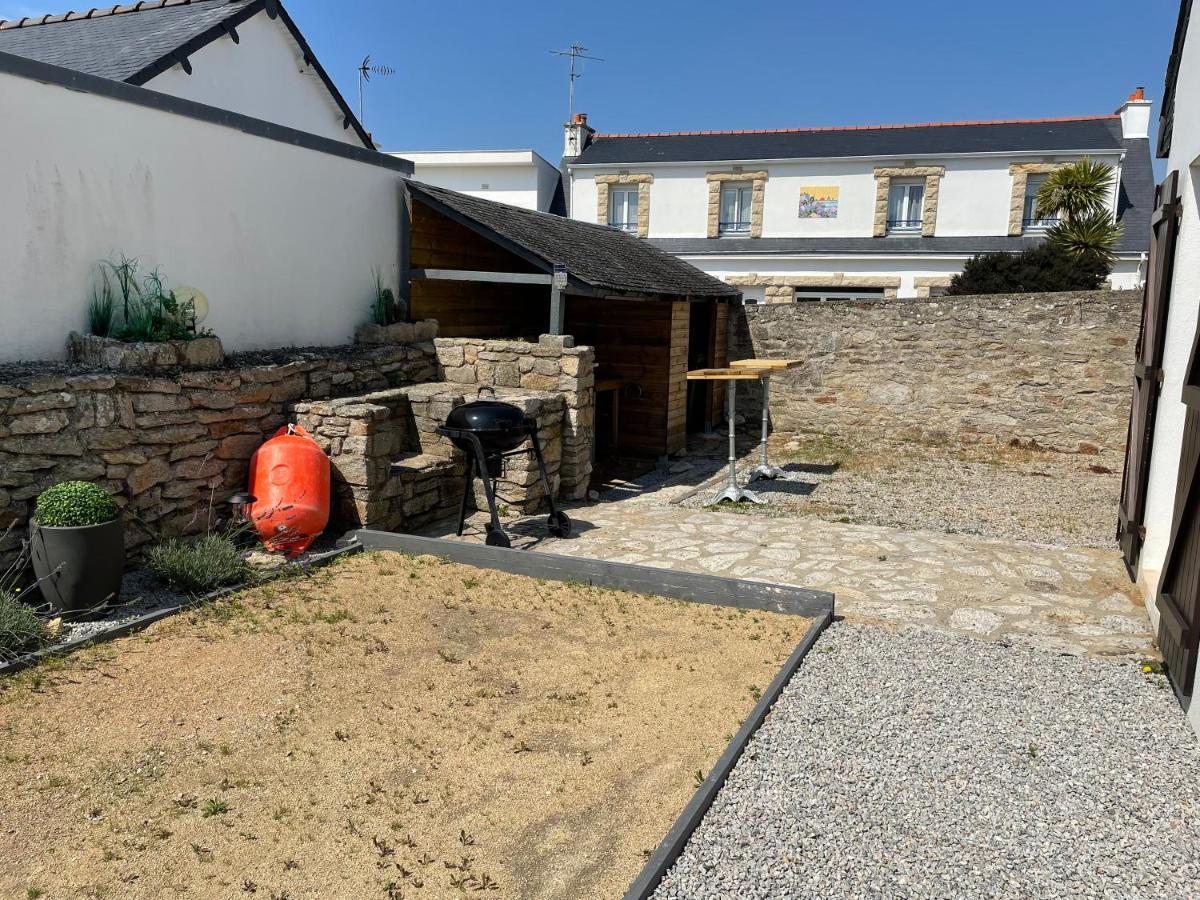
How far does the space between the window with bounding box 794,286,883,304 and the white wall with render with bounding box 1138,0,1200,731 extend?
17336 mm

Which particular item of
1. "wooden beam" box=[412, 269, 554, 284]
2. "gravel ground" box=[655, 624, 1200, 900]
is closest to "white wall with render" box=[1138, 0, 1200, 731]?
"gravel ground" box=[655, 624, 1200, 900]

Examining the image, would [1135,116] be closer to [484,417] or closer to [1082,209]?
[1082,209]

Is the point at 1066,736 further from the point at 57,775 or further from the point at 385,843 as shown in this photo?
the point at 57,775

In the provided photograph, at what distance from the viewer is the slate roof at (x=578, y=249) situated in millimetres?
8562

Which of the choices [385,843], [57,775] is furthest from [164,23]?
[385,843]

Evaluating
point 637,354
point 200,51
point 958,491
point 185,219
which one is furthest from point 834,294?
point 185,219

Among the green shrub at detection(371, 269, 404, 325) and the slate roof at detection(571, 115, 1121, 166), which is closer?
the green shrub at detection(371, 269, 404, 325)

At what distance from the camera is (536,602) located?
5617mm

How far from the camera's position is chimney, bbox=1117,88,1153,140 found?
22203 millimetres

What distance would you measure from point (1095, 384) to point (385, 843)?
11.8 meters

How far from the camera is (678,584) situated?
573 cm

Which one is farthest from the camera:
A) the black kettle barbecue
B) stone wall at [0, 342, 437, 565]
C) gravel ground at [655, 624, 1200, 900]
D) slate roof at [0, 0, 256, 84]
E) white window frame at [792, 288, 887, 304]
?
white window frame at [792, 288, 887, 304]

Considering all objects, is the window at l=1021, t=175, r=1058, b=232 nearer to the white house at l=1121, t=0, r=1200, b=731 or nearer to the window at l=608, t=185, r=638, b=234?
the window at l=608, t=185, r=638, b=234

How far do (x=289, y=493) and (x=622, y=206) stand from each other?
21276mm
